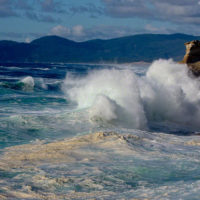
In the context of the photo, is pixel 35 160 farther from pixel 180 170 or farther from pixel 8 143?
pixel 180 170

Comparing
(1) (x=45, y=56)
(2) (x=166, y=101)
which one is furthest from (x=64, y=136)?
(1) (x=45, y=56)

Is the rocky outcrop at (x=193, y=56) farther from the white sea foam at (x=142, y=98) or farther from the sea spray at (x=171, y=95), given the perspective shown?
the white sea foam at (x=142, y=98)

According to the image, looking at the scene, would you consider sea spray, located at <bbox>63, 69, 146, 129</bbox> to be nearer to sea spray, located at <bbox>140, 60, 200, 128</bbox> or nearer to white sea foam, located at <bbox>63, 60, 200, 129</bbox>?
white sea foam, located at <bbox>63, 60, 200, 129</bbox>

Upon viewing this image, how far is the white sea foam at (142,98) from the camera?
12938mm

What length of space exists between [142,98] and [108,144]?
6.42 m

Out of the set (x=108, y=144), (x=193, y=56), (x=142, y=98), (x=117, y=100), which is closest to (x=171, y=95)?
(x=142, y=98)

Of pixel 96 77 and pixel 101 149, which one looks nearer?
pixel 101 149

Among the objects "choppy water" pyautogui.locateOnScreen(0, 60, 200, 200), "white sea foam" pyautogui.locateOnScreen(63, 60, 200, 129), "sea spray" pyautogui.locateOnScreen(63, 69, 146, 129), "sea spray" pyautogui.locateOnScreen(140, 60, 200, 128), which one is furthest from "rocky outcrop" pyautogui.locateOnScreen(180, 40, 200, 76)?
"sea spray" pyautogui.locateOnScreen(63, 69, 146, 129)

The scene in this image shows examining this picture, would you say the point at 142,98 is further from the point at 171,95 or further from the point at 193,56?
the point at 193,56

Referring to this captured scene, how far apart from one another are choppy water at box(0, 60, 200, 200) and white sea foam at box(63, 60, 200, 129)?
3 cm

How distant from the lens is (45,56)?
652 feet

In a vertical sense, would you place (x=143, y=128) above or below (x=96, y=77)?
below

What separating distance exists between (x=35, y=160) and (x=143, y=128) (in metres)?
5.47

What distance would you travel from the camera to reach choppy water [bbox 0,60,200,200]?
600 centimetres
